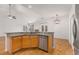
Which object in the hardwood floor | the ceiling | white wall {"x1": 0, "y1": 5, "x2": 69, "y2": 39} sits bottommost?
the hardwood floor

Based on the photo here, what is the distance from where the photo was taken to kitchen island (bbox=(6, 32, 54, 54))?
210 centimetres

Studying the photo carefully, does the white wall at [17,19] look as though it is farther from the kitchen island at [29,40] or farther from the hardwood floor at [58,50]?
the hardwood floor at [58,50]

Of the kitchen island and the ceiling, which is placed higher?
the ceiling

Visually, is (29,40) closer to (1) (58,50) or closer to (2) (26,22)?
(2) (26,22)

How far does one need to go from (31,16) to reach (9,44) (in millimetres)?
522

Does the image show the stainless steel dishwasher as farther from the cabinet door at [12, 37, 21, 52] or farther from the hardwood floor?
the cabinet door at [12, 37, 21, 52]

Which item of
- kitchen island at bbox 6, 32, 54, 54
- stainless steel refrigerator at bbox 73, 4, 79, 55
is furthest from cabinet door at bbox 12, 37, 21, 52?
stainless steel refrigerator at bbox 73, 4, 79, 55

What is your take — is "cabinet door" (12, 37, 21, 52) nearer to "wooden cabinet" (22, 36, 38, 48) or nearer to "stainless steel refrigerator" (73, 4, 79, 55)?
"wooden cabinet" (22, 36, 38, 48)

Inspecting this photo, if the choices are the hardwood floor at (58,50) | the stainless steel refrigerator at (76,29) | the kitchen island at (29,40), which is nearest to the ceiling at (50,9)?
the stainless steel refrigerator at (76,29)
